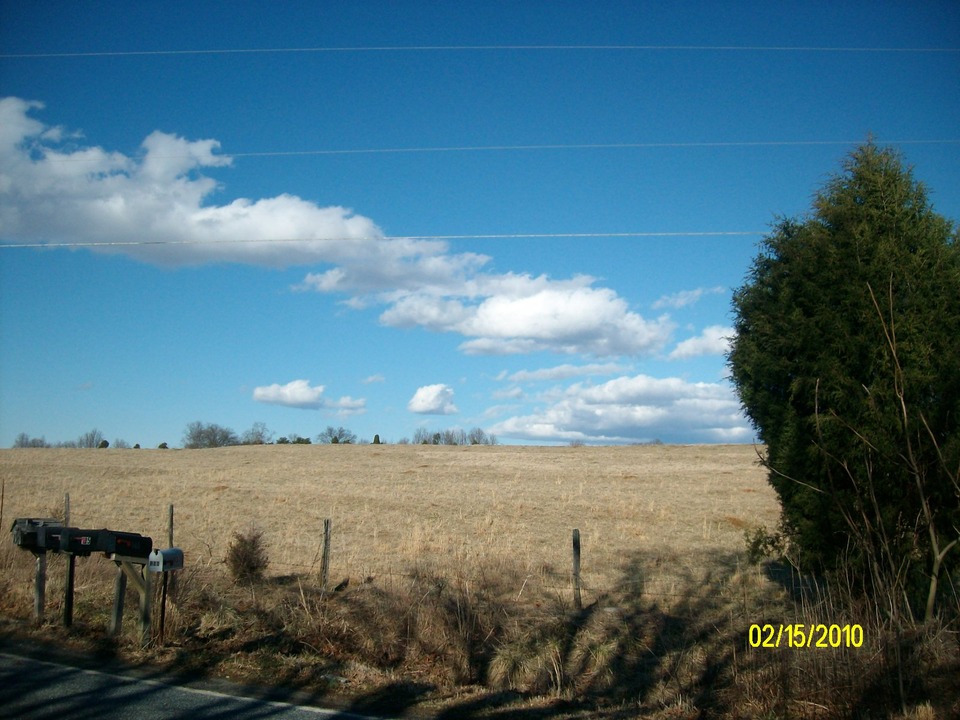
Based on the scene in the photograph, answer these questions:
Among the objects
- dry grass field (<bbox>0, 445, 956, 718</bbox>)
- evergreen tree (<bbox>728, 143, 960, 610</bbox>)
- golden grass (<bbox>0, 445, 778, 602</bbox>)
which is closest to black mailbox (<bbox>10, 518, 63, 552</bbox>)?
dry grass field (<bbox>0, 445, 956, 718</bbox>)

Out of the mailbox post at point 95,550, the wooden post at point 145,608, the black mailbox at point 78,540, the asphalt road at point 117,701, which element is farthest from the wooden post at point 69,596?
the asphalt road at point 117,701

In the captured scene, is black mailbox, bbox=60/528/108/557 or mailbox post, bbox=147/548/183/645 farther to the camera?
black mailbox, bbox=60/528/108/557

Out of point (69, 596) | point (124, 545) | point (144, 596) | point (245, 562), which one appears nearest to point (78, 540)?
point (124, 545)

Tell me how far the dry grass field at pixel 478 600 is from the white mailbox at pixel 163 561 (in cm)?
65

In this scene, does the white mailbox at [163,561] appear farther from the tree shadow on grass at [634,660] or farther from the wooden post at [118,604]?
the tree shadow on grass at [634,660]

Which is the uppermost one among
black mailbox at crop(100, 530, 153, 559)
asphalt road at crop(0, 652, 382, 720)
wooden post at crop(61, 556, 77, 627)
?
black mailbox at crop(100, 530, 153, 559)

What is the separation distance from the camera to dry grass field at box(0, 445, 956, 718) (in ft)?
24.9

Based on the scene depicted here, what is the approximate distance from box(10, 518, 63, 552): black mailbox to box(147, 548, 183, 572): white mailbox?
4.95 ft

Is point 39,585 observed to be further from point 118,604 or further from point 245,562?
point 245,562

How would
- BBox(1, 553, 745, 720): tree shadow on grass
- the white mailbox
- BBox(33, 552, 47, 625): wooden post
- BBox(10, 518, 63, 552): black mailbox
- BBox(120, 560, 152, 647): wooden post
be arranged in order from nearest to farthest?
BBox(1, 553, 745, 720): tree shadow on grass
BBox(120, 560, 152, 647): wooden post
the white mailbox
BBox(10, 518, 63, 552): black mailbox
BBox(33, 552, 47, 625): wooden post

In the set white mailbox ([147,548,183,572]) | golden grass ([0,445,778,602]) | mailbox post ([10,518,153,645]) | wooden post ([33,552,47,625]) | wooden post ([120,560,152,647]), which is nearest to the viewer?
wooden post ([120,560,152,647])

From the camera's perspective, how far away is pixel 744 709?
270 inches

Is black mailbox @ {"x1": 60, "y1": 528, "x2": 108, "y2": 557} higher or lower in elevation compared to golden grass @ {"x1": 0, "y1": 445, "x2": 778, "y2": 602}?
higher

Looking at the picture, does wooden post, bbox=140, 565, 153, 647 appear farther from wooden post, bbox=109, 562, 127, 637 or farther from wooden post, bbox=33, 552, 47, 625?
wooden post, bbox=33, 552, 47, 625
